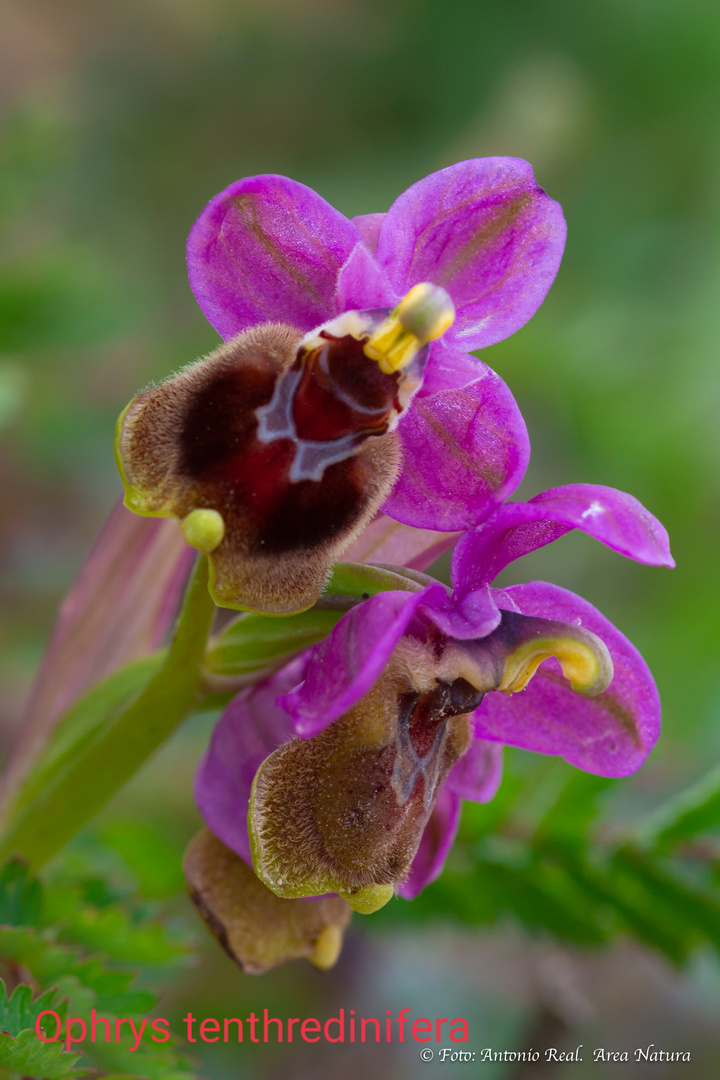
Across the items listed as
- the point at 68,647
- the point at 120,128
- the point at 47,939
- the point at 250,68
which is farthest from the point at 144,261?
the point at 47,939

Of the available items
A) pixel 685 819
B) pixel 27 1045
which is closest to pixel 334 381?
pixel 27 1045

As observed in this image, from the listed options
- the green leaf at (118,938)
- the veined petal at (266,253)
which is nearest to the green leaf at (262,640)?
the veined petal at (266,253)

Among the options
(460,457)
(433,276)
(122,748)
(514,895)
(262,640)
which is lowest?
(514,895)

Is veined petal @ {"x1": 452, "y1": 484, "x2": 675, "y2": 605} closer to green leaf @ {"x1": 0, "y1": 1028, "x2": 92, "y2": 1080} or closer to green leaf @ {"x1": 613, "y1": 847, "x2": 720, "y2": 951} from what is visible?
green leaf @ {"x1": 0, "y1": 1028, "x2": 92, "y2": 1080}

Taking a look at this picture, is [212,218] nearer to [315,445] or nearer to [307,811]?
[315,445]

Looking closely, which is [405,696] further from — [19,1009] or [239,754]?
[19,1009]

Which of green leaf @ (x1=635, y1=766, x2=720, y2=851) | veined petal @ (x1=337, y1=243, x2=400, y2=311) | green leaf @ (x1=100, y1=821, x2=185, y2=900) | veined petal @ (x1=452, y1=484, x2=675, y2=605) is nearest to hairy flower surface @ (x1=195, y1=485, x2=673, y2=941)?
veined petal @ (x1=452, y1=484, x2=675, y2=605)

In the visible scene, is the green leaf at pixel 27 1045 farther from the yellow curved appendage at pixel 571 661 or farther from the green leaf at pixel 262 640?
the yellow curved appendage at pixel 571 661
